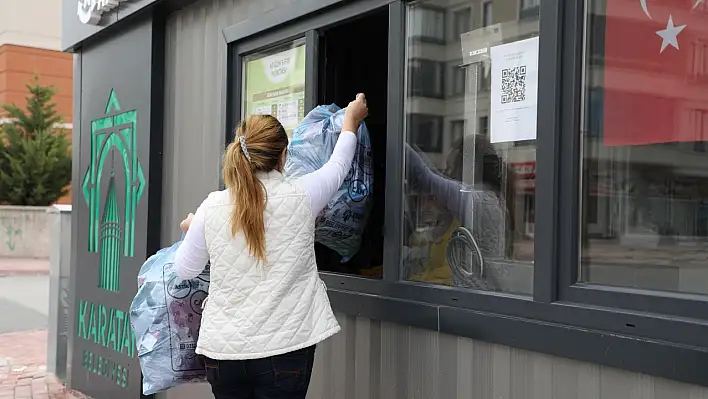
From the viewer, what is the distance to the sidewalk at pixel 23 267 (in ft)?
56.3

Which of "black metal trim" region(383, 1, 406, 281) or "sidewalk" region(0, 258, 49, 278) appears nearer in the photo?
"black metal trim" region(383, 1, 406, 281)

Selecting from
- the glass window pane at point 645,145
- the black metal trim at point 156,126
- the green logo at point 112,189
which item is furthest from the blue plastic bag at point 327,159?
the green logo at point 112,189

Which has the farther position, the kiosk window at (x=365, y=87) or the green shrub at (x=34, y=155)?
the green shrub at (x=34, y=155)

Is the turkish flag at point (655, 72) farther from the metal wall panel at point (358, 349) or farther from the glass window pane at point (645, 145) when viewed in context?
the metal wall panel at point (358, 349)

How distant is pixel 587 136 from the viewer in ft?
8.41

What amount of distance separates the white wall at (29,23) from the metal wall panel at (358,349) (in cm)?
2423

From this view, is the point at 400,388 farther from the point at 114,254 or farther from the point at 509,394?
the point at 114,254

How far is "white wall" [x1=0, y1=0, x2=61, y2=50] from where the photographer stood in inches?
1049

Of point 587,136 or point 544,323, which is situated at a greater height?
point 587,136

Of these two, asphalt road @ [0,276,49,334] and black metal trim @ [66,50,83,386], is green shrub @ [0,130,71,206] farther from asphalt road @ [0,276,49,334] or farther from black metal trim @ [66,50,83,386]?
black metal trim @ [66,50,83,386]

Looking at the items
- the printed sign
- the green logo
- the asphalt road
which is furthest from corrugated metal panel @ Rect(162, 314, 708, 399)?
the asphalt road

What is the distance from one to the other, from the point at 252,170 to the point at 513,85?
1032 millimetres

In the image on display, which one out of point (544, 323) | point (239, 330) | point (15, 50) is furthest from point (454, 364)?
point (15, 50)

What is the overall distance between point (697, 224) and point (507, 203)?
2.33 feet
